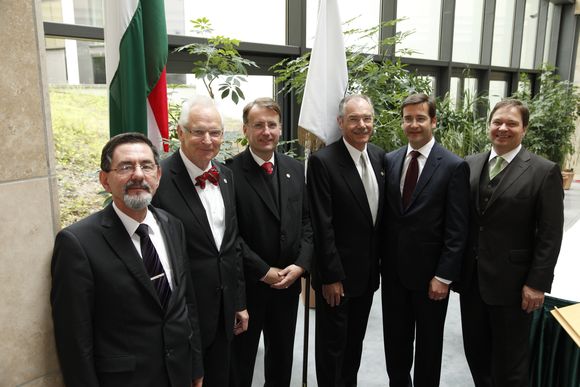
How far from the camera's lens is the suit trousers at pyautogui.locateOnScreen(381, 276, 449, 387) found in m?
2.34

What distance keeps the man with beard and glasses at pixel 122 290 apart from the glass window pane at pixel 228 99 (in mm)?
1204

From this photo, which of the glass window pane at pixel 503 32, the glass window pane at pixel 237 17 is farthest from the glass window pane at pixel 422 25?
the glass window pane at pixel 503 32

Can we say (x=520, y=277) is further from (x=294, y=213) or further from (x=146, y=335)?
(x=146, y=335)

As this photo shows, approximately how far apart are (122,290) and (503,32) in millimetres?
9962

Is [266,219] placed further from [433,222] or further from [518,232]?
[518,232]

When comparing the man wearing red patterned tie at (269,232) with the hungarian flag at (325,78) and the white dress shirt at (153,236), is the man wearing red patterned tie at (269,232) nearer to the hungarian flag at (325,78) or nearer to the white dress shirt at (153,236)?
the hungarian flag at (325,78)

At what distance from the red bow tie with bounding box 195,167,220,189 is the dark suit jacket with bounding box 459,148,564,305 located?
4.26ft

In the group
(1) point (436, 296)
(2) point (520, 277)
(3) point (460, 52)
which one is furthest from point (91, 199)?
(3) point (460, 52)

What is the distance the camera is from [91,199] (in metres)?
2.77

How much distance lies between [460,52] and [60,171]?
6767 millimetres

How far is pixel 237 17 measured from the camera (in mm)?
3877

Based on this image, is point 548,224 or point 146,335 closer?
point 146,335

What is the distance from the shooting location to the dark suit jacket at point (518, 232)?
2170 mm

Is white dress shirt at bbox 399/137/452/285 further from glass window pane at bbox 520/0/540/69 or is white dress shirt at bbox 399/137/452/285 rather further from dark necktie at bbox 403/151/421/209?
glass window pane at bbox 520/0/540/69
